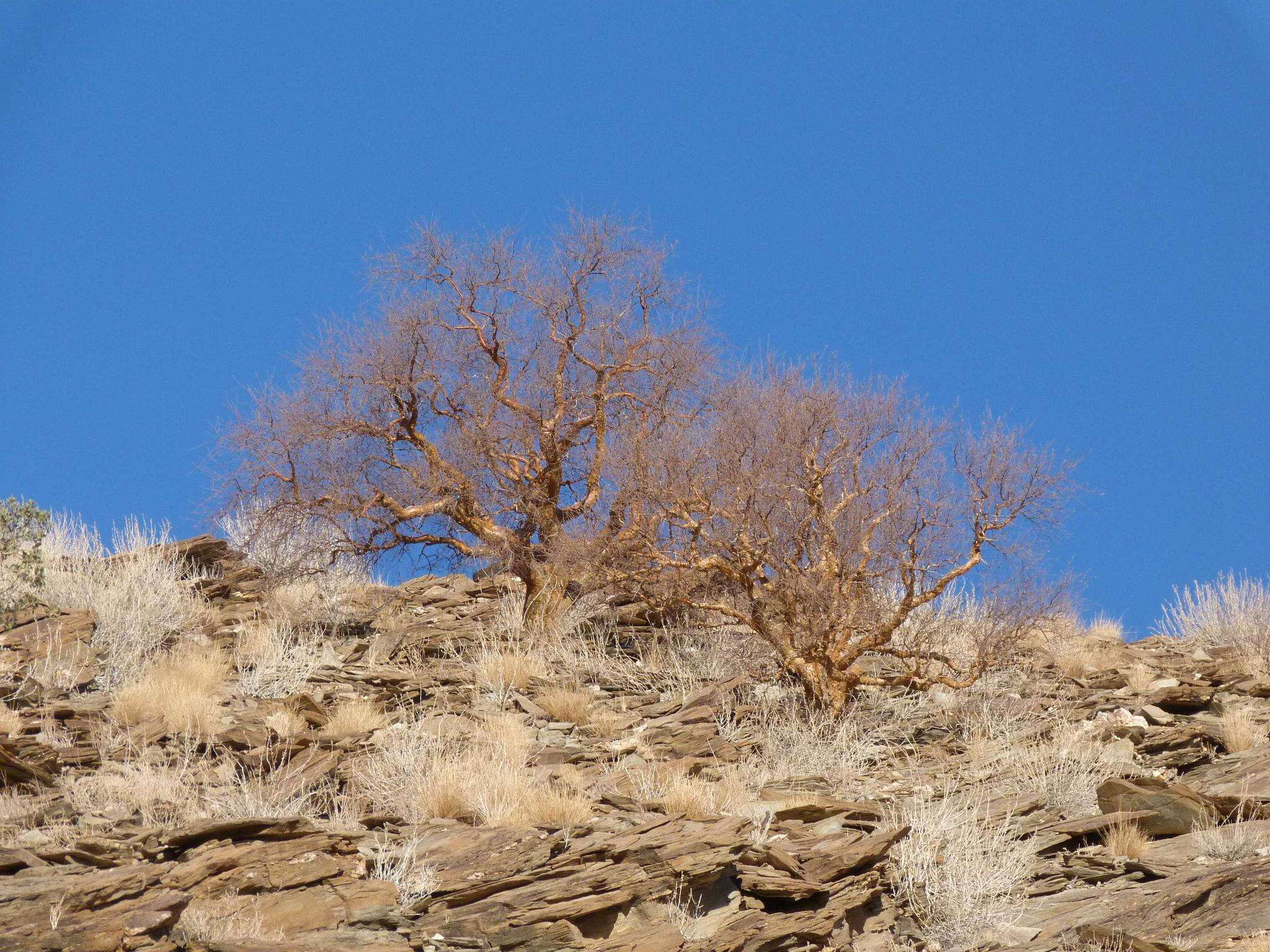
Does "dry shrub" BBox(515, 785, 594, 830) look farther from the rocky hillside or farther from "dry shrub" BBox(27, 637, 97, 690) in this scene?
"dry shrub" BBox(27, 637, 97, 690)

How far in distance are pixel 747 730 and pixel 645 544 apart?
10.9ft

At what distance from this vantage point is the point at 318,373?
1859cm

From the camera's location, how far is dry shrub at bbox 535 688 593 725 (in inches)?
538

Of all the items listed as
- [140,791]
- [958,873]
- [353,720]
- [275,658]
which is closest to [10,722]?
[140,791]

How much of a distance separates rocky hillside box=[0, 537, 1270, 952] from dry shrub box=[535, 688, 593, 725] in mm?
30

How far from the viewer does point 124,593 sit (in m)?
16.5

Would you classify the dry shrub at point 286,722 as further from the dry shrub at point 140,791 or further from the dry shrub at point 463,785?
the dry shrub at point 140,791

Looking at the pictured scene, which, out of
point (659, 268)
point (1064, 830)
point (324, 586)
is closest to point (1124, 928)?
point (1064, 830)

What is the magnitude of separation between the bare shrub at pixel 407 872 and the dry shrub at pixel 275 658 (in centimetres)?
Answer: 539

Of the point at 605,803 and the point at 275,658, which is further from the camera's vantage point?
the point at 275,658

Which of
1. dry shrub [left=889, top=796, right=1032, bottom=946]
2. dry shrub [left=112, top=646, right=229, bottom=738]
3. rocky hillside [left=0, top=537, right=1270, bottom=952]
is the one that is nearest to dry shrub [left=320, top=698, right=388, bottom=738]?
rocky hillside [left=0, top=537, right=1270, bottom=952]

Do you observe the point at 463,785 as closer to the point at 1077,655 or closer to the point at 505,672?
the point at 505,672

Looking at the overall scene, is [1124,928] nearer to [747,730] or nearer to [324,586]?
[747,730]

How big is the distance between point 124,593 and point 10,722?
4329 mm
